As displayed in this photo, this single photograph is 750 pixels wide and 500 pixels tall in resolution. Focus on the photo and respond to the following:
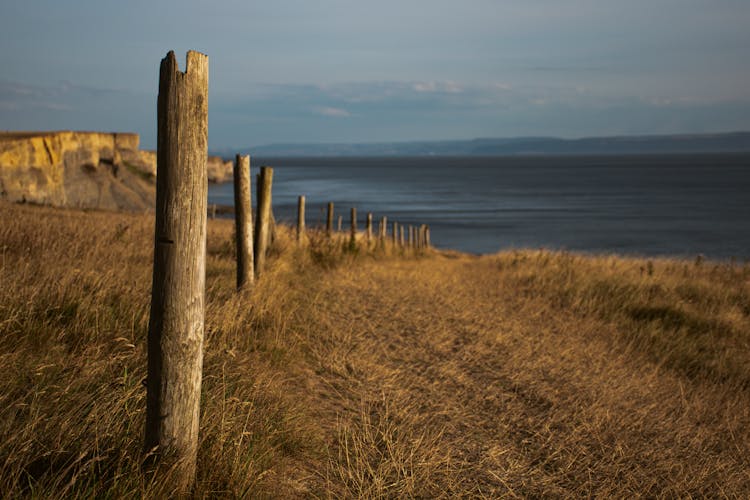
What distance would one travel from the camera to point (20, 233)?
8.16 m

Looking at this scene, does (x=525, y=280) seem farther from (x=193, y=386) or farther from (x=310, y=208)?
(x=310, y=208)

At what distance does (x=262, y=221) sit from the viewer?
9602mm

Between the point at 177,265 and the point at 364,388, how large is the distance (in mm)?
3127

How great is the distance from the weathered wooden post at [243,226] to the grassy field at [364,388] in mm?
303

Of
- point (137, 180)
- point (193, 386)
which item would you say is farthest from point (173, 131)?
point (137, 180)

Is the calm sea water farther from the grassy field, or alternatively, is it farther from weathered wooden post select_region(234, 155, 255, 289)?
the grassy field

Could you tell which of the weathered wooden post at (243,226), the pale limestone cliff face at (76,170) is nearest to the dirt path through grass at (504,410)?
the weathered wooden post at (243,226)

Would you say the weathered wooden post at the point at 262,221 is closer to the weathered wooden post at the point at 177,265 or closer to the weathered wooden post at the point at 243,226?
the weathered wooden post at the point at 243,226

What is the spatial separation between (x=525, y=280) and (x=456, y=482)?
9.42 m

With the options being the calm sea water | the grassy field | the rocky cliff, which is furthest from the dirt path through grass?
the rocky cliff

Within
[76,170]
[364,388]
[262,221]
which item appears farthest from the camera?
[76,170]

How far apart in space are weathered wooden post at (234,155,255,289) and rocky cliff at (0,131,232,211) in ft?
56.3

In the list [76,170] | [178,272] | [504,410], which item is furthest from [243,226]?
[76,170]

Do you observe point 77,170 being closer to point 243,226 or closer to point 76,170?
point 76,170
